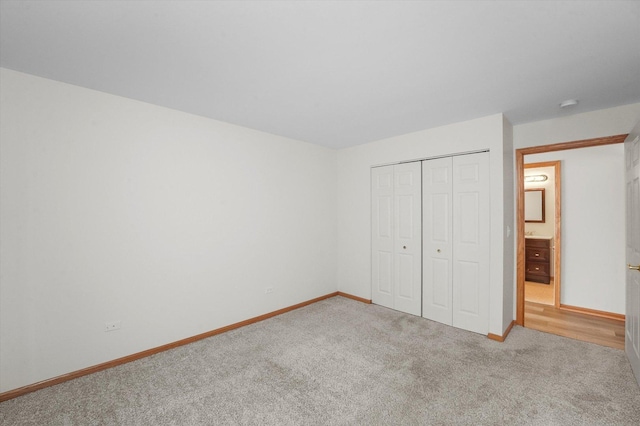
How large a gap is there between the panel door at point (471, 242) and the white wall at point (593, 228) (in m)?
1.93

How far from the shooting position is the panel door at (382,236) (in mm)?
4168

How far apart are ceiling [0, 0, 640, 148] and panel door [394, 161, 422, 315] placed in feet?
3.74

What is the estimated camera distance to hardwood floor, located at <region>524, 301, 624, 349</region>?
312 cm

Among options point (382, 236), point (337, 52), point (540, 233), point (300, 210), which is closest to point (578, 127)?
point (382, 236)

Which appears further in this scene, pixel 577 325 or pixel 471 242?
pixel 577 325

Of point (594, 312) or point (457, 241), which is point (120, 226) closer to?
point (457, 241)

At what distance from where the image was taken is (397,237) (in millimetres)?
4094

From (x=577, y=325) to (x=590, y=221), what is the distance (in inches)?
58.6

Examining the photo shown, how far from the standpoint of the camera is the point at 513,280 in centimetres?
347

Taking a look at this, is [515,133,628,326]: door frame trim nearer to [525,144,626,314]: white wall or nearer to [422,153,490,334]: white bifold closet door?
[422,153,490,334]: white bifold closet door

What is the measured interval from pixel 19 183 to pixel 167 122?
130 centimetres

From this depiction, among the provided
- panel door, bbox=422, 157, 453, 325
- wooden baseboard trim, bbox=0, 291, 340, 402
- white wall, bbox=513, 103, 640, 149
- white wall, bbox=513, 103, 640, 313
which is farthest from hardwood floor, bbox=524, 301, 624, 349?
wooden baseboard trim, bbox=0, 291, 340, 402

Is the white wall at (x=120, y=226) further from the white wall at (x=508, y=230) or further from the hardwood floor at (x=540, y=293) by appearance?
the hardwood floor at (x=540, y=293)

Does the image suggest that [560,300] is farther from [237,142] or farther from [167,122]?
[167,122]
